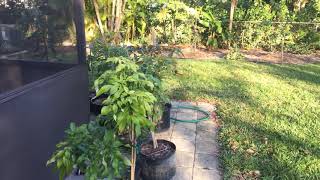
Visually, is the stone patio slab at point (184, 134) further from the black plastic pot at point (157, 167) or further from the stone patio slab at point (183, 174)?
the black plastic pot at point (157, 167)

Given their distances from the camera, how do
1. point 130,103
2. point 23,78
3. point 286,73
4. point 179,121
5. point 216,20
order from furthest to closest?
1. point 216,20
2. point 286,73
3. point 179,121
4. point 23,78
5. point 130,103

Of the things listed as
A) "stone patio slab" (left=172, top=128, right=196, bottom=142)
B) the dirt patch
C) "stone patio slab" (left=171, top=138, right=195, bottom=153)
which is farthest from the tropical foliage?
"stone patio slab" (left=171, top=138, right=195, bottom=153)

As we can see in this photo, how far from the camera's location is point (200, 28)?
9703mm

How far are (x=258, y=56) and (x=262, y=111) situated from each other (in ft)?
15.5

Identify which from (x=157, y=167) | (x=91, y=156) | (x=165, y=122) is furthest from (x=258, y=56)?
(x=91, y=156)

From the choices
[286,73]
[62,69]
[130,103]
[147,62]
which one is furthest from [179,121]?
[286,73]

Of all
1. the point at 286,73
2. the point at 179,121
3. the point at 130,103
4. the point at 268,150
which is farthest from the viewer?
the point at 286,73

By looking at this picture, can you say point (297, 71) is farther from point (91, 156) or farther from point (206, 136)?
point (91, 156)

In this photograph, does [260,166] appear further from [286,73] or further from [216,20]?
[216,20]

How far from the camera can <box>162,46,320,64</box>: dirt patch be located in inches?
318

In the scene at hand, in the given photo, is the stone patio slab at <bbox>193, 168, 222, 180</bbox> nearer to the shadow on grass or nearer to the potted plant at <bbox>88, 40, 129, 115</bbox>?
the potted plant at <bbox>88, 40, 129, 115</bbox>

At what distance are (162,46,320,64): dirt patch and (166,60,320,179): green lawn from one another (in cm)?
73

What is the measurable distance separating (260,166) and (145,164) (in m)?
1.15

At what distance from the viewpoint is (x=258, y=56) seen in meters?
8.64
